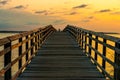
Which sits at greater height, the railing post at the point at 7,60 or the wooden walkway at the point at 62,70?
the railing post at the point at 7,60

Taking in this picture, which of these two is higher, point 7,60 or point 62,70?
point 7,60

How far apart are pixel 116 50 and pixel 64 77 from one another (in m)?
3.15

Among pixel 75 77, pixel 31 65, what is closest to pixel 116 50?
pixel 75 77

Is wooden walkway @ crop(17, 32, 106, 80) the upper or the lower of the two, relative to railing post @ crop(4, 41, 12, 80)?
lower

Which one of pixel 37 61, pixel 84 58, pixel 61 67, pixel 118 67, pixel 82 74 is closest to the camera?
pixel 118 67

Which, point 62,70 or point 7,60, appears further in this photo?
point 62,70

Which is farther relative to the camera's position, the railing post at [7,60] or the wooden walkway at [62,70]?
the wooden walkway at [62,70]

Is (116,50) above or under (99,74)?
above

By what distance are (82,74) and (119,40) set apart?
371 cm

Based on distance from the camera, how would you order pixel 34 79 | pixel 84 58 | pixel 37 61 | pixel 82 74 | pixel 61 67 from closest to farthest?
pixel 34 79
pixel 82 74
pixel 61 67
pixel 37 61
pixel 84 58

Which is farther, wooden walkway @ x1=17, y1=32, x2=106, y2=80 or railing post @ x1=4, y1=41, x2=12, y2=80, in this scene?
wooden walkway @ x1=17, y1=32, x2=106, y2=80

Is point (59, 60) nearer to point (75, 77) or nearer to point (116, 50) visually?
point (75, 77)

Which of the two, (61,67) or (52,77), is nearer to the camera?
(52,77)

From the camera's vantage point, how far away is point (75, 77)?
11.3m
